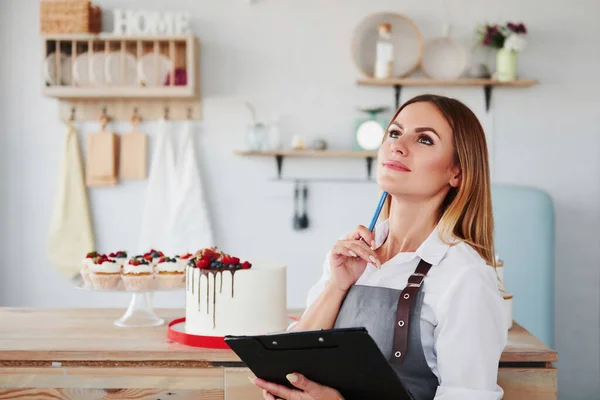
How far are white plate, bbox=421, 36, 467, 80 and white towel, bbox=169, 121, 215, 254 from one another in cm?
134

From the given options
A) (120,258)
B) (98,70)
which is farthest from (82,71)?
(120,258)

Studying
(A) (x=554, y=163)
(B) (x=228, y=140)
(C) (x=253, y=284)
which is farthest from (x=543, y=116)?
(C) (x=253, y=284)

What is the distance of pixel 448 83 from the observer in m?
3.94

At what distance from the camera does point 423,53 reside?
13.1 feet

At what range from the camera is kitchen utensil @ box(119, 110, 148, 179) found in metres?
4.08

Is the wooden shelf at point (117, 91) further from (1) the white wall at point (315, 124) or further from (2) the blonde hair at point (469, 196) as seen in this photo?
(2) the blonde hair at point (469, 196)

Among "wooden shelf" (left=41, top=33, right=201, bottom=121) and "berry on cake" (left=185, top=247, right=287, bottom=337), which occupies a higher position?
"wooden shelf" (left=41, top=33, right=201, bottom=121)

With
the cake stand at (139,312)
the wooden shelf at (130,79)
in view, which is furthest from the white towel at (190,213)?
the cake stand at (139,312)

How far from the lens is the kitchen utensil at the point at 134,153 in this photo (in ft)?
13.4

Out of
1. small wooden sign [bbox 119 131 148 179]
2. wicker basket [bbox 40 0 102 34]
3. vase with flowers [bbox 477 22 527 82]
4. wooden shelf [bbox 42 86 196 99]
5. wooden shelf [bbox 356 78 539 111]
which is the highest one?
wicker basket [bbox 40 0 102 34]

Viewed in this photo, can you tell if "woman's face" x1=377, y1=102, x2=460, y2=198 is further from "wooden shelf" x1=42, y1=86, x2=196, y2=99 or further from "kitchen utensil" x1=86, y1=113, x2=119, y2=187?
"kitchen utensil" x1=86, y1=113, x2=119, y2=187

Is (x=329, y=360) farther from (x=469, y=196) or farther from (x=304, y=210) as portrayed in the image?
(x=304, y=210)

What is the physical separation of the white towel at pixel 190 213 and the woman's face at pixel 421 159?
2.45 metres

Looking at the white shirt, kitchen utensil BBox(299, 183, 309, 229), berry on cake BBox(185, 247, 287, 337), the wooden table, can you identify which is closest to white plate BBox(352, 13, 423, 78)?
kitchen utensil BBox(299, 183, 309, 229)
